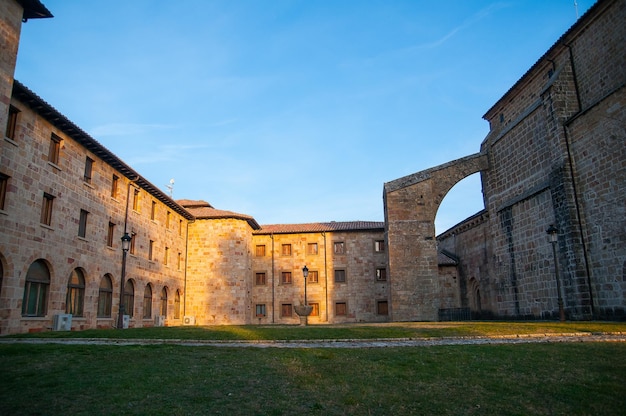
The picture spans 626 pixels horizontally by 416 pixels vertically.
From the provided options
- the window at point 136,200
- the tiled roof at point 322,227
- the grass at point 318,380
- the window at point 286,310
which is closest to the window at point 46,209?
the window at point 136,200

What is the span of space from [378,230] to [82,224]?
72.4 ft

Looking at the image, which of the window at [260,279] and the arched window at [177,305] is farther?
the window at [260,279]

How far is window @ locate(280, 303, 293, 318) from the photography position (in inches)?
1395

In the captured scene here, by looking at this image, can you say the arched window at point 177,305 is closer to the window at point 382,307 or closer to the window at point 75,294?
the window at point 75,294

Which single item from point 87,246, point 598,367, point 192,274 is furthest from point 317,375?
point 192,274

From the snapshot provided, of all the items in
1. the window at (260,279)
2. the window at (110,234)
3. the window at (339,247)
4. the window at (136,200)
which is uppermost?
the window at (136,200)

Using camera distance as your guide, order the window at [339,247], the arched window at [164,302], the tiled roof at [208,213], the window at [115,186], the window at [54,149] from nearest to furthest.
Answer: the window at [54,149] < the window at [115,186] < the arched window at [164,302] < the tiled roof at [208,213] < the window at [339,247]

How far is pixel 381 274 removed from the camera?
35.2m

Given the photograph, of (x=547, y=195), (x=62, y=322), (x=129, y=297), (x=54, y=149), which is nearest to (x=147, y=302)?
(x=129, y=297)

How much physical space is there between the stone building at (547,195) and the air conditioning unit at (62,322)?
52.0 feet

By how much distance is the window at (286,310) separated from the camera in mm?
35438

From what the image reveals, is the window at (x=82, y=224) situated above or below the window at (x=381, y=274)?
above

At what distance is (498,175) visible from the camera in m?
25.8

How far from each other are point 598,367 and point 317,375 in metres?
4.73
